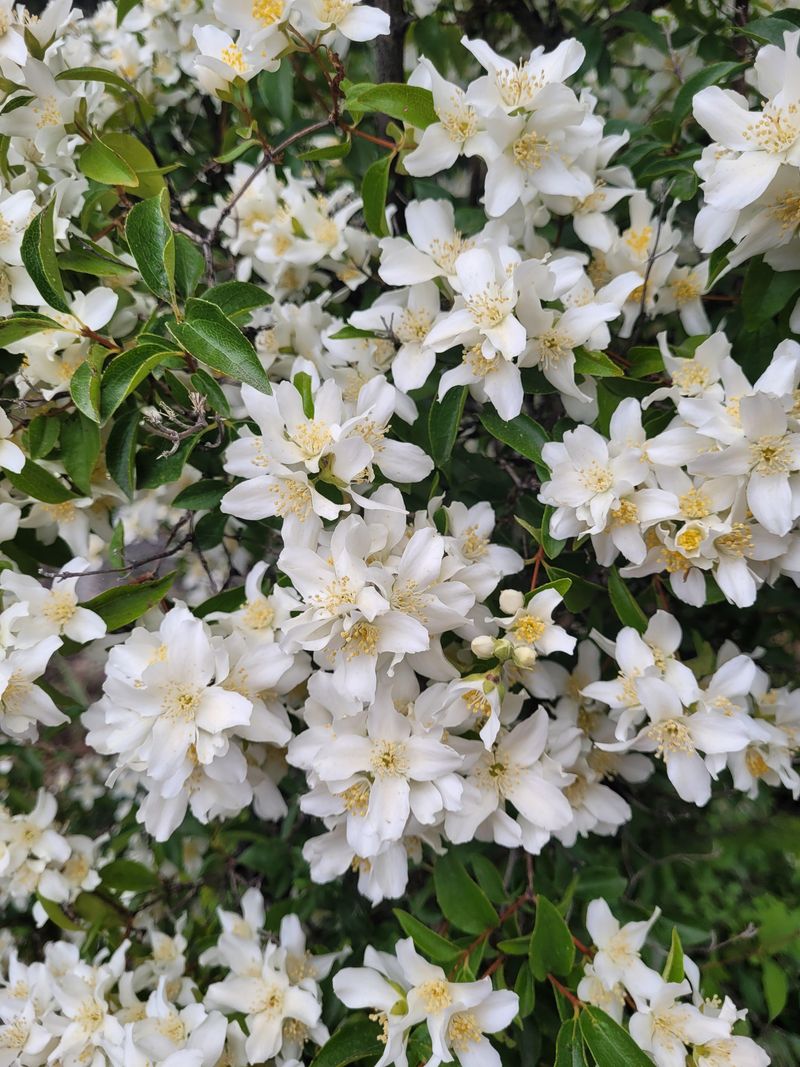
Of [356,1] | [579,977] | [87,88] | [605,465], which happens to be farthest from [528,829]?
[87,88]

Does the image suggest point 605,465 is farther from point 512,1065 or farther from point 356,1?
point 512,1065

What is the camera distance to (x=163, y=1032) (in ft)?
3.73

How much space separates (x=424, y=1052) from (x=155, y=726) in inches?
22.7

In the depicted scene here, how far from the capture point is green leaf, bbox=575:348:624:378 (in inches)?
39.8

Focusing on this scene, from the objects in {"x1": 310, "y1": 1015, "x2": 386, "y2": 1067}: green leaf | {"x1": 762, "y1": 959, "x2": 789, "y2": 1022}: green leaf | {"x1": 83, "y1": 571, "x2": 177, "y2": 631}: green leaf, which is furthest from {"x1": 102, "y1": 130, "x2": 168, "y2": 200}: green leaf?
{"x1": 762, "y1": 959, "x2": 789, "y2": 1022}: green leaf

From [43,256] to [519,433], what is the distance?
2.10ft

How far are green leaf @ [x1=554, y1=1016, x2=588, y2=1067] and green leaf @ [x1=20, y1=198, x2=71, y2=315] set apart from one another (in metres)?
1.14

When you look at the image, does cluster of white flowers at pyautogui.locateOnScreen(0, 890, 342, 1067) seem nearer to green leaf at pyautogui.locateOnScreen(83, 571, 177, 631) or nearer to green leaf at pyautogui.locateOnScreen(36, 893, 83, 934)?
green leaf at pyautogui.locateOnScreen(36, 893, 83, 934)

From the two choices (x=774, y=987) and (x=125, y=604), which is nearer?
(x=125, y=604)

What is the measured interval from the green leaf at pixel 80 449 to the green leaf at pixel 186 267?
0.23 m

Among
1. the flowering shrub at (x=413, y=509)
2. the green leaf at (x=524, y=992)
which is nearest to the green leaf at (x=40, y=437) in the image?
the flowering shrub at (x=413, y=509)

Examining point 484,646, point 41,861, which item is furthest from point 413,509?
point 41,861

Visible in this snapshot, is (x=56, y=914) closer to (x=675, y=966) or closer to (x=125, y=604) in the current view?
(x=125, y=604)

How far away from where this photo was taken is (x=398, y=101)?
3.34 feet
